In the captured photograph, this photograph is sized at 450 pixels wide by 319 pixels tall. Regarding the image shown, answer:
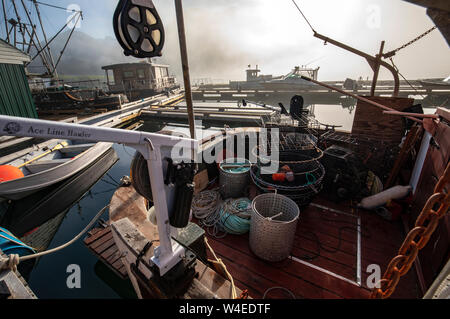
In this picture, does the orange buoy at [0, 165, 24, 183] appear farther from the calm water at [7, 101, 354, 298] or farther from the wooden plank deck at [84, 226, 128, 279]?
the wooden plank deck at [84, 226, 128, 279]

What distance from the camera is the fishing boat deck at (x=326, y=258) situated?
3.02 meters

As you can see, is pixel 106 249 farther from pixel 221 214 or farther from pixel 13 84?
pixel 13 84

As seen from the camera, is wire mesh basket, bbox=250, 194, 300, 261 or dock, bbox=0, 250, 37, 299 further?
wire mesh basket, bbox=250, 194, 300, 261

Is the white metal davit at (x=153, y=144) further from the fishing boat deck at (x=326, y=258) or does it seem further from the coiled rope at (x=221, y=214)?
the coiled rope at (x=221, y=214)

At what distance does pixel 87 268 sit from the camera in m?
4.83

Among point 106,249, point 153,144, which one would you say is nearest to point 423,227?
point 153,144

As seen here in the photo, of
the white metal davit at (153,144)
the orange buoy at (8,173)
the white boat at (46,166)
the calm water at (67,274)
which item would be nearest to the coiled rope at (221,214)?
the white metal davit at (153,144)

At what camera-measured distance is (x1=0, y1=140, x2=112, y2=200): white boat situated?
520 cm

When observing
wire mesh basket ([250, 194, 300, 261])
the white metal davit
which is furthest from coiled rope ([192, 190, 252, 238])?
the white metal davit

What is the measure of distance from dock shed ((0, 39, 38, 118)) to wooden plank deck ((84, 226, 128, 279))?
9.37 metres

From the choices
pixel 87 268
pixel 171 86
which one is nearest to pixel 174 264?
pixel 87 268

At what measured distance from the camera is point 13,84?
361 inches

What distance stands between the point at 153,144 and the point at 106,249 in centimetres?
385

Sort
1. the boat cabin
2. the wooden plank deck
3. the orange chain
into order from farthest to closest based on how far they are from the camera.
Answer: the boat cabin < the wooden plank deck < the orange chain
